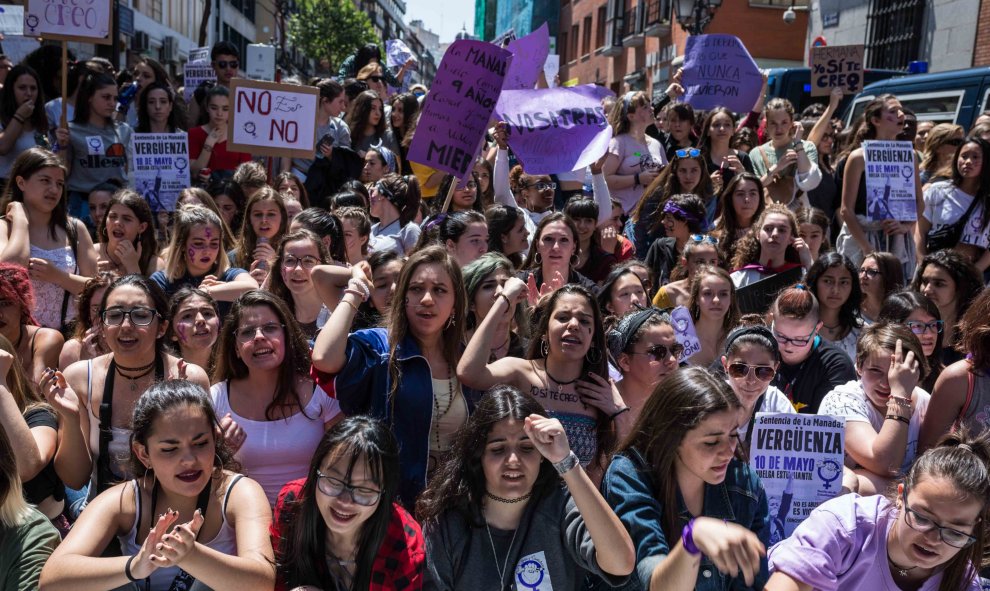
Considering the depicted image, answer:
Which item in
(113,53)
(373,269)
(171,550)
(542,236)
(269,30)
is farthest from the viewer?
(269,30)

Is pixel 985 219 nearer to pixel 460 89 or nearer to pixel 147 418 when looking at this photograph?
pixel 460 89

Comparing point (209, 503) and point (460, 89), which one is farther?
point (460, 89)

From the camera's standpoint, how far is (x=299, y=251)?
465 centimetres

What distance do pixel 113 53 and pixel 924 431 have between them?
9.81 m

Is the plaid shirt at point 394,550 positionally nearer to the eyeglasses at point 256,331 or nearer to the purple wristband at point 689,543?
the eyeglasses at point 256,331

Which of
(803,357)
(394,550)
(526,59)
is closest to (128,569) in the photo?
(394,550)

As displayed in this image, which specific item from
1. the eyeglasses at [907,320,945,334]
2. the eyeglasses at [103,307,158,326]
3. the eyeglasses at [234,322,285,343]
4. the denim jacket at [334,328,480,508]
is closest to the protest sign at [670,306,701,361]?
the eyeglasses at [907,320,945,334]

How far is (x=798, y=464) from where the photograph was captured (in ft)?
11.4

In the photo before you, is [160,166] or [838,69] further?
[838,69]

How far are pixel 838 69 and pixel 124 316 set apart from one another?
26.8 ft

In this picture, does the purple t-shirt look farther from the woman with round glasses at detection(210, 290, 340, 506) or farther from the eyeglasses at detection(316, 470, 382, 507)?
the woman with round glasses at detection(210, 290, 340, 506)

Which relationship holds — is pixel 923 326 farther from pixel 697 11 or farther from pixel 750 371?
pixel 697 11

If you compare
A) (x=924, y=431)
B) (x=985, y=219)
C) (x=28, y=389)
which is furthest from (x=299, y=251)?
(x=985, y=219)

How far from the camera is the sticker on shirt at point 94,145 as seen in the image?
7.00 m
